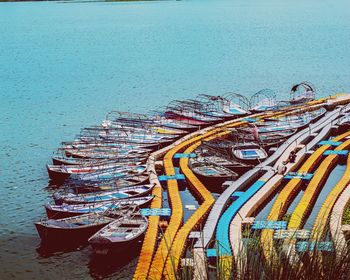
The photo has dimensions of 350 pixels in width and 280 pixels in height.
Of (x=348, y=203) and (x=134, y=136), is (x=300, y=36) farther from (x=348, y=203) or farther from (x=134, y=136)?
(x=348, y=203)

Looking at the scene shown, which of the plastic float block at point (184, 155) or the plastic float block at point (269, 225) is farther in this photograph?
the plastic float block at point (184, 155)

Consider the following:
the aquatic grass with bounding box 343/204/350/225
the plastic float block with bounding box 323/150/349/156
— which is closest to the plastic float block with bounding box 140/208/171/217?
the aquatic grass with bounding box 343/204/350/225

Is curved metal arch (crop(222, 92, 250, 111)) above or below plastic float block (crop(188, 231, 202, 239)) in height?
above

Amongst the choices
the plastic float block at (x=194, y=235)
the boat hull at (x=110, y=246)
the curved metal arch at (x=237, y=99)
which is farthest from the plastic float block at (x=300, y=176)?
the curved metal arch at (x=237, y=99)

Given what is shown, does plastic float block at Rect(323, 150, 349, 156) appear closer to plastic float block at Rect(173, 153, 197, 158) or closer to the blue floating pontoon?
the blue floating pontoon

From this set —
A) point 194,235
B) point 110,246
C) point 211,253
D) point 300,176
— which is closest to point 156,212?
point 194,235

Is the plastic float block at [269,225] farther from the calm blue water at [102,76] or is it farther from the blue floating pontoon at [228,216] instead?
the calm blue water at [102,76]
